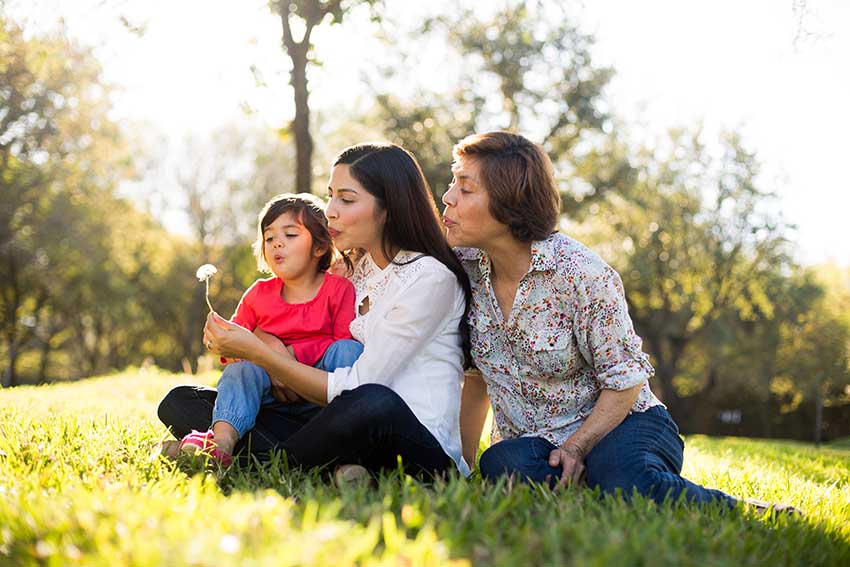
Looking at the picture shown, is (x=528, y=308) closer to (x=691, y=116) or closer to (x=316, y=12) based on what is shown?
(x=316, y=12)

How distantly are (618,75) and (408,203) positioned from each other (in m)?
17.6

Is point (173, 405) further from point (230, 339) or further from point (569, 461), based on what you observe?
point (569, 461)

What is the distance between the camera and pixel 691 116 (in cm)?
Answer: 2544

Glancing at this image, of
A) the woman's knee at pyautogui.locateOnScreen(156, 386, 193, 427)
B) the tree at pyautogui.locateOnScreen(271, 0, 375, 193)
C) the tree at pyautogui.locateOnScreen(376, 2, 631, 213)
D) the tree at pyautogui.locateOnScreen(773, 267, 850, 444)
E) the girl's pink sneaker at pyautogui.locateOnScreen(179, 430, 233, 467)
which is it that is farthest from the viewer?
the tree at pyautogui.locateOnScreen(773, 267, 850, 444)

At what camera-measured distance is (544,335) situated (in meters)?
3.54

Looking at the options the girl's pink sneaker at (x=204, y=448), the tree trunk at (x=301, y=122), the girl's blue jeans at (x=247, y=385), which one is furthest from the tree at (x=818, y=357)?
the girl's pink sneaker at (x=204, y=448)

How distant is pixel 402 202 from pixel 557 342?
917mm

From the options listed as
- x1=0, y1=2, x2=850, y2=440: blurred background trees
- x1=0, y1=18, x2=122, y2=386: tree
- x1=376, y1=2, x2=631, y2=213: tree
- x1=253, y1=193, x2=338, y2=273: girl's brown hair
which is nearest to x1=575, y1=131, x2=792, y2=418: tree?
x1=0, y1=2, x2=850, y2=440: blurred background trees

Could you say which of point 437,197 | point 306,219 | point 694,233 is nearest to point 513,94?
point 437,197

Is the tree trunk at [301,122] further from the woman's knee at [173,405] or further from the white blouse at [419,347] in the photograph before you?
the white blouse at [419,347]

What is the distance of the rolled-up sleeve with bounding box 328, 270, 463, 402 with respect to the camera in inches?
134

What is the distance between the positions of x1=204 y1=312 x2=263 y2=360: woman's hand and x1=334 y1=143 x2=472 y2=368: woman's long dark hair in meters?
0.73

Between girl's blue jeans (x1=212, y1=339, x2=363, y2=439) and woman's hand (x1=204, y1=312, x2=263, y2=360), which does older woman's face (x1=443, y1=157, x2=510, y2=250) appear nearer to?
girl's blue jeans (x1=212, y1=339, x2=363, y2=439)

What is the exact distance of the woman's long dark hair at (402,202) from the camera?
12.0 ft
